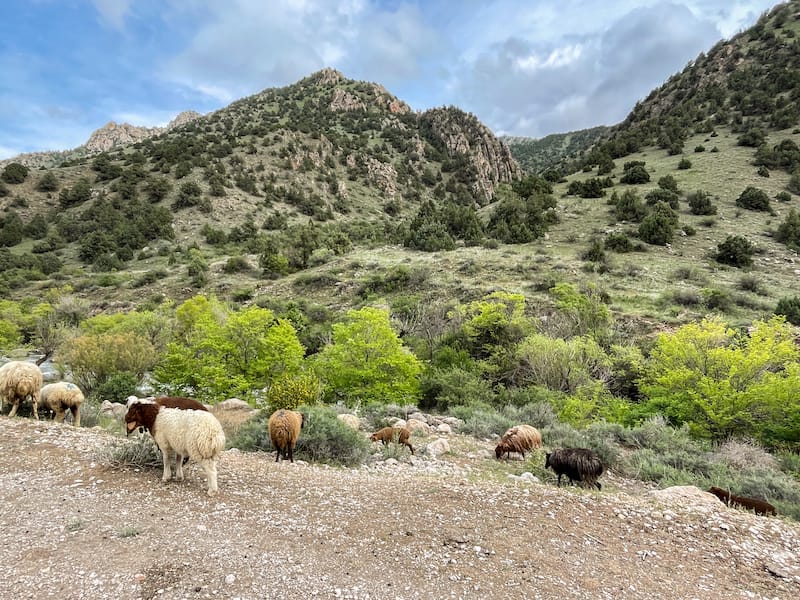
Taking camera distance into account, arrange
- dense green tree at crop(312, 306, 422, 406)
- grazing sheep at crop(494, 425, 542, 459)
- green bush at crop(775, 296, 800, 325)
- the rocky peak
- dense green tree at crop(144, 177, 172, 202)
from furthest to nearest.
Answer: the rocky peak → dense green tree at crop(144, 177, 172, 202) → green bush at crop(775, 296, 800, 325) → dense green tree at crop(312, 306, 422, 406) → grazing sheep at crop(494, 425, 542, 459)

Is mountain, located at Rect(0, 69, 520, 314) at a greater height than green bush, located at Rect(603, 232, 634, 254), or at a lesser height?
greater

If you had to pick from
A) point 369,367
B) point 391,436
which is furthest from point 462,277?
point 391,436

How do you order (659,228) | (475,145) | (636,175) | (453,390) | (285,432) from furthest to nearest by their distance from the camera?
1. (475,145)
2. (636,175)
3. (659,228)
4. (453,390)
5. (285,432)

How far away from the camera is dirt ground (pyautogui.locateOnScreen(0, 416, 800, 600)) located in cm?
400

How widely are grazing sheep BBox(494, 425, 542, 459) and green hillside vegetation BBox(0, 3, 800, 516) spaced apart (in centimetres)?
152

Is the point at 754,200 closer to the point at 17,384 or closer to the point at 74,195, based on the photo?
the point at 17,384

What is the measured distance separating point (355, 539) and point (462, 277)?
2635 centimetres

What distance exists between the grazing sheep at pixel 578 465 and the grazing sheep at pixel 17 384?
10758 mm

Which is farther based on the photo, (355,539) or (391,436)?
(391,436)

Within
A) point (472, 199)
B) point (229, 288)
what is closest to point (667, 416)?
point (229, 288)

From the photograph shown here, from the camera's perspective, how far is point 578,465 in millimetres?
7273

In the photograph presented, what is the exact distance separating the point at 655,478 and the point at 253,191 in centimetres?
6205

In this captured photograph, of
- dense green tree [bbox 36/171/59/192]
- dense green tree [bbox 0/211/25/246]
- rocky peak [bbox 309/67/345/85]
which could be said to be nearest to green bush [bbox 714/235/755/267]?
dense green tree [bbox 0/211/25/246]

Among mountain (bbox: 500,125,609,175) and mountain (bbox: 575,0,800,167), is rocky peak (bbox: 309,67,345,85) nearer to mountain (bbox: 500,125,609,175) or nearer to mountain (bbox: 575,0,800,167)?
mountain (bbox: 500,125,609,175)
